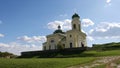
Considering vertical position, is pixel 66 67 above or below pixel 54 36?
below

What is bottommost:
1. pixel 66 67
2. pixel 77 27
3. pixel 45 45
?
pixel 66 67

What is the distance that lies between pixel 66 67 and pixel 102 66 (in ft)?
15.1

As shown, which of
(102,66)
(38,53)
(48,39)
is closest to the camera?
(102,66)

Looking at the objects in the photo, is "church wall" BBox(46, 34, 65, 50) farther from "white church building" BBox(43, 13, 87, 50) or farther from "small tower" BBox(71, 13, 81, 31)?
"small tower" BBox(71, 13, 81, 31)

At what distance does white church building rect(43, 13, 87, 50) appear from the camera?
81.9 metres

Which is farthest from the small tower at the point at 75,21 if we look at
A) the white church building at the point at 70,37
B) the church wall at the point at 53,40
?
the church wall at the point at 53,40

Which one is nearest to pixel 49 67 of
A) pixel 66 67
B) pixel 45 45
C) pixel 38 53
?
pixel 66 67

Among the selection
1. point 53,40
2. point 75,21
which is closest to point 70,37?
point 75,21

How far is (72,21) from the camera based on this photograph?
85562 mm

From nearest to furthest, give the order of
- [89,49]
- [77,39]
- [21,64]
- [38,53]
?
1. [21,64]
2. [89,49]
3. [38,53]
4. [77,39]

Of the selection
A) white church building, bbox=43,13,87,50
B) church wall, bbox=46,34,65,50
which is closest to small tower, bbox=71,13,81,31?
white church building, bbox=43,13,87,50

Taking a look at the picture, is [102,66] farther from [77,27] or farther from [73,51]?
[77,27]

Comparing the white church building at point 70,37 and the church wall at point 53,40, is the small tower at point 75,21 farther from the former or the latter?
the church wall at point 53,40

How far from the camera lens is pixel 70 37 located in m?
82.3
